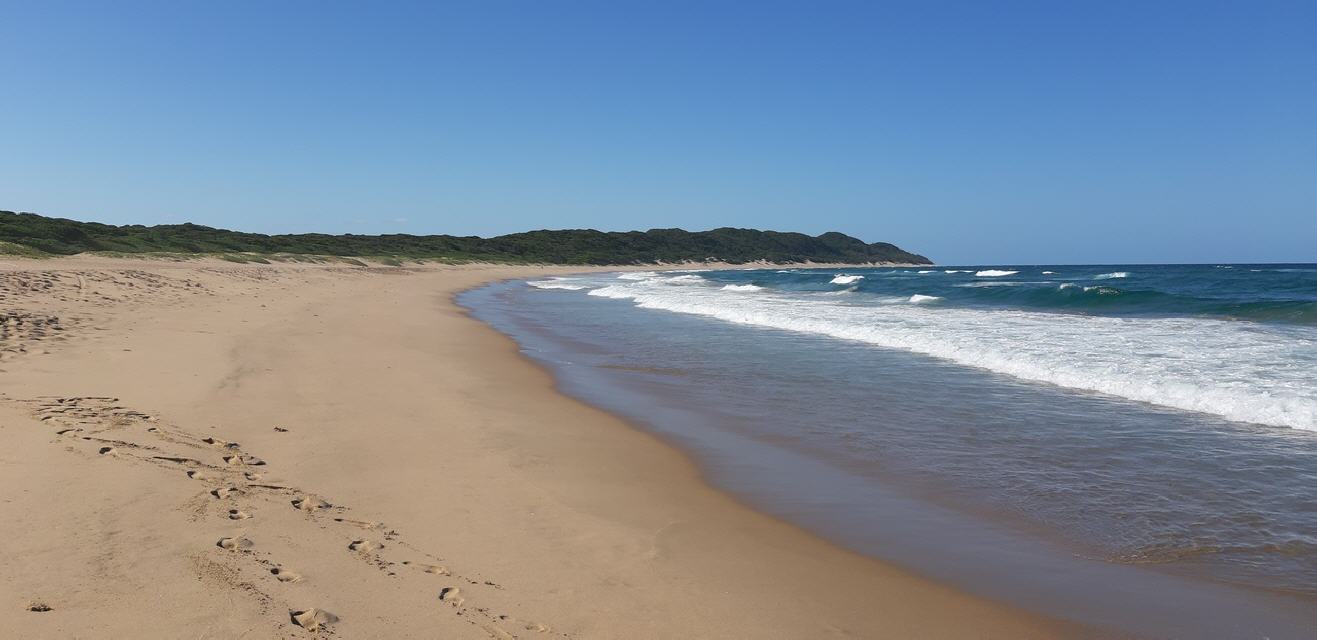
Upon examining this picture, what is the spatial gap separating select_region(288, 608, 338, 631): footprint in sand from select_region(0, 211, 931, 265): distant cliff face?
127 feet

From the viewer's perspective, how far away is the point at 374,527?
411 cm

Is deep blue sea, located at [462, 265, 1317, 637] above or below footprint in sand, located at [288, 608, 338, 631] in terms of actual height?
below

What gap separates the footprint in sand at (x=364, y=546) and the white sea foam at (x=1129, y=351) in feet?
26.6

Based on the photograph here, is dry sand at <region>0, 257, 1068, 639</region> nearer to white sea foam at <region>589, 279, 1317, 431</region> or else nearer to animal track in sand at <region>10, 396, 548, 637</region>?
animal track in sand at <region>10, 396, 548, 637</region>

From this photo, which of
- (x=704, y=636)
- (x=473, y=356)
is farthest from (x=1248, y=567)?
(x=473, y=356)

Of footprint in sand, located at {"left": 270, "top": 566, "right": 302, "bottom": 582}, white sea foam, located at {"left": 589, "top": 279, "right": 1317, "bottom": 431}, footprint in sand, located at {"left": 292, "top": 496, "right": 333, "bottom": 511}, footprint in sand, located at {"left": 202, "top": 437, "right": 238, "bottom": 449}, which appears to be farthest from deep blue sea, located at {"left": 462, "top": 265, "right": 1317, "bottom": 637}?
footprint in sand, located at {"left": 202, "top": 437, "right": 238, "bottom": 449}

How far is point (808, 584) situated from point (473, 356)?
29.3 feet

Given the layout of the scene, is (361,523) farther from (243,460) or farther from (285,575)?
(243,460)

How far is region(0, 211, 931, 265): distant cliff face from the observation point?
133 feet

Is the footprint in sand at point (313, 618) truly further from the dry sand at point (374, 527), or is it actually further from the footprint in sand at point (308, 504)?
the footprint in sand at point (308, 504)

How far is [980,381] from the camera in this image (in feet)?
31.9

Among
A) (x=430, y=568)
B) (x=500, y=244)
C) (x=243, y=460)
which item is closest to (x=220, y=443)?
(x=243, y=460)

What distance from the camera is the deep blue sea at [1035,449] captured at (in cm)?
384

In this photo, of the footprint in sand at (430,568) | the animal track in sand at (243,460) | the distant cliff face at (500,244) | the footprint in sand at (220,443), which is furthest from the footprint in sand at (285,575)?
the distant cliff face at (500,244)
